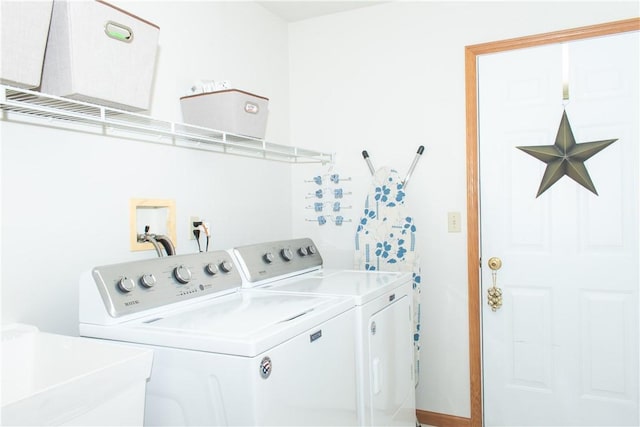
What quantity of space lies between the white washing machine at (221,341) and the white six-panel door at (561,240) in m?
1.26

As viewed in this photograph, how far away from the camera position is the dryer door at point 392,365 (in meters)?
1.83

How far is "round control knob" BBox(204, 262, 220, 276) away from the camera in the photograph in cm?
173

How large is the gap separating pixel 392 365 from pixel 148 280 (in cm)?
107

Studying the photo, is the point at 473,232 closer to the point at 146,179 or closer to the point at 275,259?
the point at 275,259

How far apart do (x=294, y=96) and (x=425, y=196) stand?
3.47ft

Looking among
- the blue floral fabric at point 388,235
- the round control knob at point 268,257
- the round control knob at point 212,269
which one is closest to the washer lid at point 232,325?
the round control knob at point 212,269

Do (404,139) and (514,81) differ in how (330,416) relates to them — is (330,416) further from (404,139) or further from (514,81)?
(514,81)

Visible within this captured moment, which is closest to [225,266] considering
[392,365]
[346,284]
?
[346,284]

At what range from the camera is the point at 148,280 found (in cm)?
150

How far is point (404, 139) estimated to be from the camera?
2754 mm

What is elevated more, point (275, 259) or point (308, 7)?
point (308, 7)

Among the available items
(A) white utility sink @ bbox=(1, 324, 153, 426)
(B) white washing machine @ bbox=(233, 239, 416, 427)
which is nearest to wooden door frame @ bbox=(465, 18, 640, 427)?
(B) white washing machine @ bbox=(233, 239, 416, 427)

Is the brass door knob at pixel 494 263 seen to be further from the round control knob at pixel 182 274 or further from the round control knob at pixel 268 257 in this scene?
the round control knob at pixel 182 274

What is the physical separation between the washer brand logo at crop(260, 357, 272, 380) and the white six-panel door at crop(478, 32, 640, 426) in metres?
1.71
